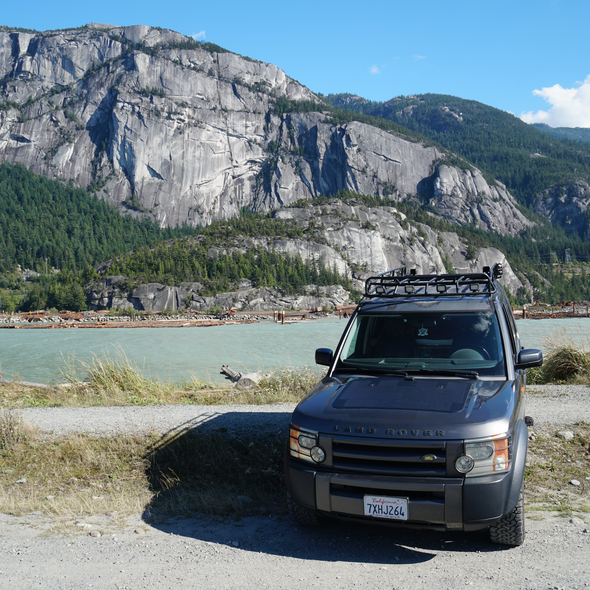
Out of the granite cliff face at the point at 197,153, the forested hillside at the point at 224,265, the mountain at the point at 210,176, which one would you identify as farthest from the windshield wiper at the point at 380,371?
the granite cliff face at the point at 197,153

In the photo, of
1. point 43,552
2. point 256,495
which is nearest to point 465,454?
point 256,495

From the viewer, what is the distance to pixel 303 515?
4.80 meters

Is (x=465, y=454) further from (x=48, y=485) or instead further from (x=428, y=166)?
(x=428, y=166)

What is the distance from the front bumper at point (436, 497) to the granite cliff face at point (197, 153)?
602 ft

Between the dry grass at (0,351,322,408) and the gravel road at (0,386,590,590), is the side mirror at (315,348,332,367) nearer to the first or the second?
the gravel road at (0,386,590,590)

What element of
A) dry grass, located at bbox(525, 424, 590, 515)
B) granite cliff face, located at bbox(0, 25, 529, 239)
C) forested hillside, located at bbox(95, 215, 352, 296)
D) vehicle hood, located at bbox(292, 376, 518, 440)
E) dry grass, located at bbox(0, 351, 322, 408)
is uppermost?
granite cliff face, located at bbox(0, 25, 529, 239)

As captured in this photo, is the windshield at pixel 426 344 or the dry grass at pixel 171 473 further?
the dry grass at pixel 171 473

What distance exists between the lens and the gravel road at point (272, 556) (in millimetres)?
3986

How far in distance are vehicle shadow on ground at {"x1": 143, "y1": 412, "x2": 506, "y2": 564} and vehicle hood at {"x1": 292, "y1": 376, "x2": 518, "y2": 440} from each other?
1.15m

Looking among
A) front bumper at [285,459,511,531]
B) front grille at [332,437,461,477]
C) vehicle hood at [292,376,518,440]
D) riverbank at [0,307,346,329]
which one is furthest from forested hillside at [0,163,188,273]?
front bumper at [285,459,511,531]

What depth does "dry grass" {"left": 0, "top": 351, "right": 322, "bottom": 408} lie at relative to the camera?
10789mm

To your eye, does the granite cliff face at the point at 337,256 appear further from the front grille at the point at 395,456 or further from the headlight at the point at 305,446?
the front grille at the point at 395,456

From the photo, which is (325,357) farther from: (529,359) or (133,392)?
(133,392)

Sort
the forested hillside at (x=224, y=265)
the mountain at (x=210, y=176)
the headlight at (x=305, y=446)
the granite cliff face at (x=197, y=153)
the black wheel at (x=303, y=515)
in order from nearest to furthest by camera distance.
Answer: the headlight at (x=305, y=446), the black wheel at (x=303, y=515), the forested hillside at (x=224, y=265), the mountain at (x=210, y=176), the granite cliff face at (x=197, y=153)
